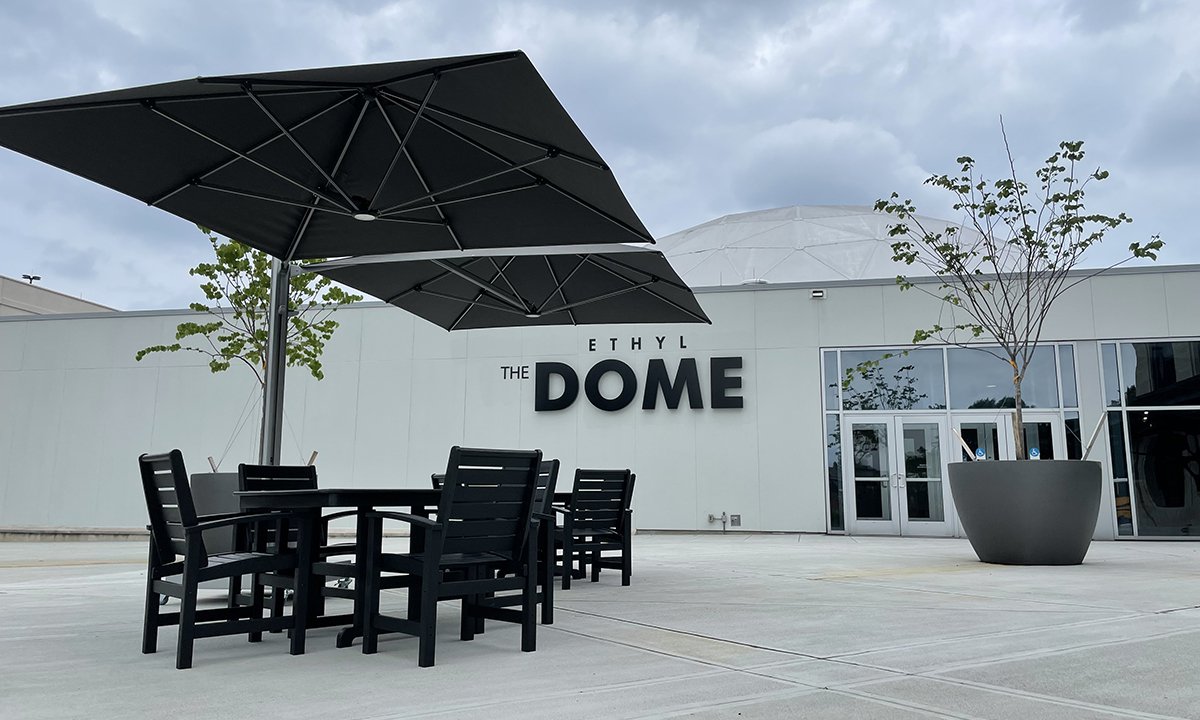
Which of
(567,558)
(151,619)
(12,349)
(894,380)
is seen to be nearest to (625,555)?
(567,558)

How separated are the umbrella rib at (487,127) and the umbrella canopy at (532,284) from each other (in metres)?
1.45

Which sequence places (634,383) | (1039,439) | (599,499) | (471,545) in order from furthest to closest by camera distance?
(634,383), (1039,439), (599,499), (471,545)

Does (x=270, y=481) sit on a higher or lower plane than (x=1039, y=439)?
lower

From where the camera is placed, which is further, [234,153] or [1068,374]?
[1068,374]

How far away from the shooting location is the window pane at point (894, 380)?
49.6ft

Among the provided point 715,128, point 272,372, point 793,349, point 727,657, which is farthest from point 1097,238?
point 715,128

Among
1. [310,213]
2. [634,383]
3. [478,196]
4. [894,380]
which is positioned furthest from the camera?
[634,383]

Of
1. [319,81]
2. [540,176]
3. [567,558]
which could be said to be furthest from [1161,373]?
[319,81]

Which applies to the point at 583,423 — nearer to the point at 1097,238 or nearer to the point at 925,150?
the point at 1097,238

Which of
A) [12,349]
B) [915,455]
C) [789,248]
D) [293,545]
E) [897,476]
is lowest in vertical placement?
[293,545]

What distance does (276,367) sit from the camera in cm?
621

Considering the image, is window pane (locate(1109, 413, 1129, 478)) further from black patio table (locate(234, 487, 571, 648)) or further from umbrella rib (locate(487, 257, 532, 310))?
black patio table (locate(234, 487, 571, 648))

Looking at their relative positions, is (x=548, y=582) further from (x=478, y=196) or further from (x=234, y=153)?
(x=234, y=153)

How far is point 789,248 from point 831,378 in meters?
7.22
